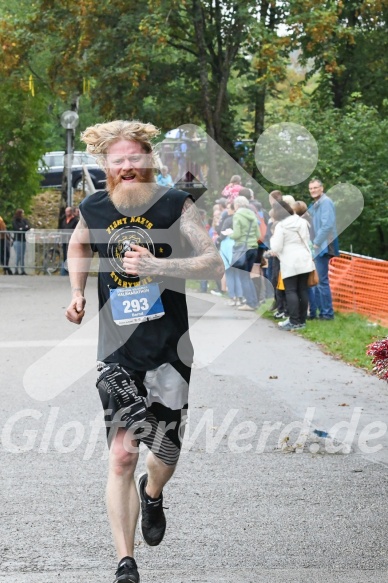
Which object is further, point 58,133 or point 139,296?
point 58,133

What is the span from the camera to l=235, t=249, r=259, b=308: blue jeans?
18.5 meters

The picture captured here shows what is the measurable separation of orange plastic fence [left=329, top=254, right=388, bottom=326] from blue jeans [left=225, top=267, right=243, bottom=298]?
1.35 meters

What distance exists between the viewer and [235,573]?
5379 mm

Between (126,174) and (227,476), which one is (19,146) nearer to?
(227,476)

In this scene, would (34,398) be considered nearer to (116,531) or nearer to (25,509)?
(25,509)

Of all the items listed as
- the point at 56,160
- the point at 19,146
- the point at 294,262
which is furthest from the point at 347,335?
the point at 56,160

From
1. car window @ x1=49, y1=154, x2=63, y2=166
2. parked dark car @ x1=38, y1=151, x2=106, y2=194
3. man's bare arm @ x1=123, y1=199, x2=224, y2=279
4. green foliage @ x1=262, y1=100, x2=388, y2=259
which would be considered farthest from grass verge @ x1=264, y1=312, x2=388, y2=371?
car window @ x1=49, y1=154, x2=63, y2=166

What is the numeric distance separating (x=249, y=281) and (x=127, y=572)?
538 inches

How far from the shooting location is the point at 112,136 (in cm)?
541

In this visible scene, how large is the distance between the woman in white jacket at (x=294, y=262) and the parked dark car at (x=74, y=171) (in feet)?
66.2

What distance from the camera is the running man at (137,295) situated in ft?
17.5

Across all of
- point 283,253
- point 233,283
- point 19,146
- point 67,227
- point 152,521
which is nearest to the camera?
point 152,521

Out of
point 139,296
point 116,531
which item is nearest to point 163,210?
point 139,296

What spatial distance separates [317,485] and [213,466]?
776mm
